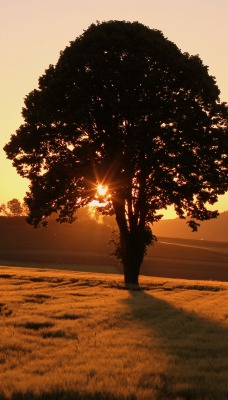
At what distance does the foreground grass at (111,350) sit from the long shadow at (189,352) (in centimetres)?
2

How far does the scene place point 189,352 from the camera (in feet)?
44.9

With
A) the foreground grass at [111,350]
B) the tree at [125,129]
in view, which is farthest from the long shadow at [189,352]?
the tree at [125,129]

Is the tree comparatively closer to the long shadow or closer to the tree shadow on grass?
the long shadow

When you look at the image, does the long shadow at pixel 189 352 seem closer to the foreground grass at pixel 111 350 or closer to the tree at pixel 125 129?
the foreground grass at pixel 111 350

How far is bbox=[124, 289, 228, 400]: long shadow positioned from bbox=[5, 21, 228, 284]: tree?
565 inches

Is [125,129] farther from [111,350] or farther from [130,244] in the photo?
[111,350]

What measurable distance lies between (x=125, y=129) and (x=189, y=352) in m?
25.0

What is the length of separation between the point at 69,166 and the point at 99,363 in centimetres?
2661

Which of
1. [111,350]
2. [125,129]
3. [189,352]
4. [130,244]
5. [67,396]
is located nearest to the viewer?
[67,396]

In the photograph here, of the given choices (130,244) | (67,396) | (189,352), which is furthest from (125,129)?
(67,396)

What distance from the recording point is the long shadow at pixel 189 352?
984 centimetres

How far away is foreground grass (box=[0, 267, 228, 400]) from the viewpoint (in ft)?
31.9

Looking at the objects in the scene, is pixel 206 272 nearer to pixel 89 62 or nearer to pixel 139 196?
pixel 139 196

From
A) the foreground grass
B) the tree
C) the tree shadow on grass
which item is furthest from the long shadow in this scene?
the tree
